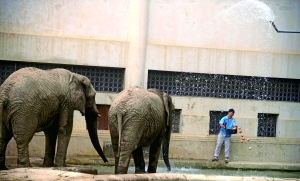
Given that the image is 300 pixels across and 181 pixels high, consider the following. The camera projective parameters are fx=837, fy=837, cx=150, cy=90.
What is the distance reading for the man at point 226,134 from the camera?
75.5 ft

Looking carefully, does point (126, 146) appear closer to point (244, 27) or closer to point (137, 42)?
point (137, 42)

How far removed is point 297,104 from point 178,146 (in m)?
3.86

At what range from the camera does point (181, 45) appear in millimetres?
23984

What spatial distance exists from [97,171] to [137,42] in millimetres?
6761

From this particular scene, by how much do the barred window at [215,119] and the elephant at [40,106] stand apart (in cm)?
726

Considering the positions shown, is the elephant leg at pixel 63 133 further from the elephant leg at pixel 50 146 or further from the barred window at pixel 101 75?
the barred window at pixel 101 75

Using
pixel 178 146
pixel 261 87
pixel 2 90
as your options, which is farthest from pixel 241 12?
pixel 2 90

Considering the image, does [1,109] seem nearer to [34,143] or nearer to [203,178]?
[203,178]

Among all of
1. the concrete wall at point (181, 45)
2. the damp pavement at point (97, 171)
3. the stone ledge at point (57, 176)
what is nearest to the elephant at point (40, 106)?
the damp pavement at point (97, 171)

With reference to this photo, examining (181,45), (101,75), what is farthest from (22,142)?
(181,45)

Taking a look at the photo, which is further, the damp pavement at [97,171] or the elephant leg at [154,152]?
the elephant leg at [154,152]

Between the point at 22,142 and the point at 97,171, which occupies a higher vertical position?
the point at 22,142

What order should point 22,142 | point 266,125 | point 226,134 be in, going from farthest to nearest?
1. point 266,125
2. point 226,134
3. point 22,142

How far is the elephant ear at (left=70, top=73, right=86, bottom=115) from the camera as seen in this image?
16.9 meters
